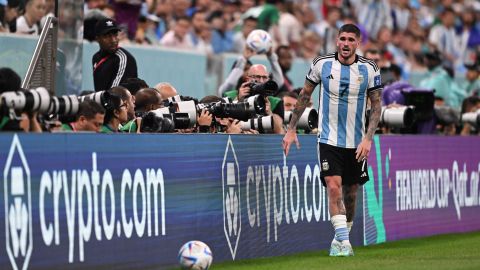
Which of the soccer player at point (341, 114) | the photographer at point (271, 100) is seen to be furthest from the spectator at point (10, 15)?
the soccer player at point (341, 114)

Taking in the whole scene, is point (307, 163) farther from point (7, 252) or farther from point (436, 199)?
point (7, 252)

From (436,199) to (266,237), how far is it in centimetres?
461

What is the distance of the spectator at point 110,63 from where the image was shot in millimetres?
14859

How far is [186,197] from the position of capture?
40.2 feet

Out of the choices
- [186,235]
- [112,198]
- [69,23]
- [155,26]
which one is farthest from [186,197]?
[155,26]

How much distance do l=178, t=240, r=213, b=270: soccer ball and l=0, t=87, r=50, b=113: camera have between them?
5.51ft

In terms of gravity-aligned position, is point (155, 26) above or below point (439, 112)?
above

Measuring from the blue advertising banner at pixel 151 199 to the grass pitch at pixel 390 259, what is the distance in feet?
1.14

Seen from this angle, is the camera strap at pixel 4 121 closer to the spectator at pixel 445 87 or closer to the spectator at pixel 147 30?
the spectator at pixel 147 30

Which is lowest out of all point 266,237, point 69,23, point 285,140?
point 266,237

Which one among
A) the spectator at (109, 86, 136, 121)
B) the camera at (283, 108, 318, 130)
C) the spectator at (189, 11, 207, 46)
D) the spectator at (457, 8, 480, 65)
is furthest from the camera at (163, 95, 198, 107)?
the spectator at (457, 8, 480, 65)

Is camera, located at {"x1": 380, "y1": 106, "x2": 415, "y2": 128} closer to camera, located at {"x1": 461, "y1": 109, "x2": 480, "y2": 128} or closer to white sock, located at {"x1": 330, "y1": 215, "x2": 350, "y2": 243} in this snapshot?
camera, located at {"x1": 461, "y1": 109, "x2": 480, "y2": 128}

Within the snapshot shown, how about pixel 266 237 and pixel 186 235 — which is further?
pixel 266 237

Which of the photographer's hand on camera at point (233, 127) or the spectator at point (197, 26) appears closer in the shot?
the photographer's hand on camera at point (233, 127)
